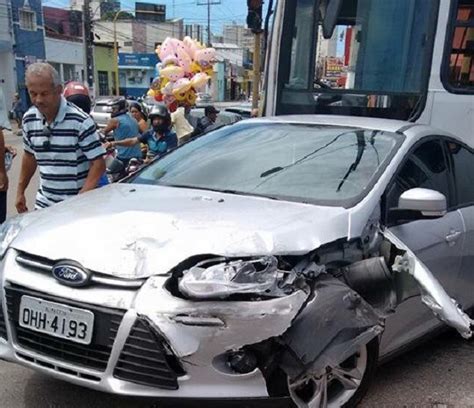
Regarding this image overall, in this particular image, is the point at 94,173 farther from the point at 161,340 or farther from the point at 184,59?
the point at 184,59

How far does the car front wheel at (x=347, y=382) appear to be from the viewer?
290 cm

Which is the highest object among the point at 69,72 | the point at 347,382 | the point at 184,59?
the point at 184,59

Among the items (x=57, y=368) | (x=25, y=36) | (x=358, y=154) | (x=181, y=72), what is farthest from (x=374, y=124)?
(x=25, y=36)

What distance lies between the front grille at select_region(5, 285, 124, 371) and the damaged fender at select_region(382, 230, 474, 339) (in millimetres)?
1404

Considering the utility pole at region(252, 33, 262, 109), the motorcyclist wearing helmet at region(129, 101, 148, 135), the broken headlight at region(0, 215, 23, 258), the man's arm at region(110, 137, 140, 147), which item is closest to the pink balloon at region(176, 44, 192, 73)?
the motorcyclist wearing helmet at region(129, 101, 148, 135)

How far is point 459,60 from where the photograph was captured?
5.66m

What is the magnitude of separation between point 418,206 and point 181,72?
7151mm

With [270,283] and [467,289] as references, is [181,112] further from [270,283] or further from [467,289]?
[270,283]

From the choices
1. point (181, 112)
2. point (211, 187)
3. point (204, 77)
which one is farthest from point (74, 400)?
point (204, 77)

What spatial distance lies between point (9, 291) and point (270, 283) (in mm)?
1176

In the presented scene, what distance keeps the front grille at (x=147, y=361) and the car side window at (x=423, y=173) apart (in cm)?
148

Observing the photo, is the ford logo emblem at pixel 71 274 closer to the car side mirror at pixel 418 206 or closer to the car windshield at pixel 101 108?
the car side mirror at pixel 418 206

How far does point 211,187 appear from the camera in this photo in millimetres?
3545

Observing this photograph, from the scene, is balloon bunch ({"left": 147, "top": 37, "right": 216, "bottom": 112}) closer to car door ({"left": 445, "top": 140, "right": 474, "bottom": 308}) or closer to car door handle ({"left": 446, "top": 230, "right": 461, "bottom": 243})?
car door ({"left": 445, "top": 140, "right": 474, "bottom": 308})
